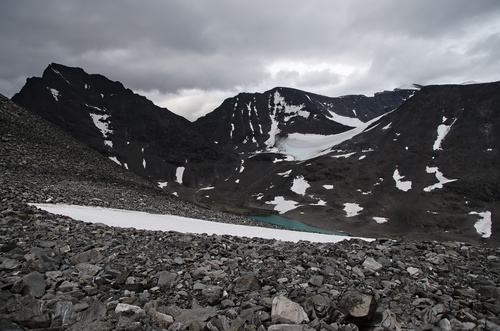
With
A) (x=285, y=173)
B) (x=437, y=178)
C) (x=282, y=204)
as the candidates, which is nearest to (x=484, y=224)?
(x=437, y=178)

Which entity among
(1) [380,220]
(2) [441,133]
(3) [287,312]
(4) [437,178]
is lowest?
(3) [287,312]

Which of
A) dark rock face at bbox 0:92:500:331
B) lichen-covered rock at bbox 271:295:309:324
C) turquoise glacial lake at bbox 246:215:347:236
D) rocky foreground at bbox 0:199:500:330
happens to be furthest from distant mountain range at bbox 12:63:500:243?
lichen-covered rock at bbox 271:295:309:324

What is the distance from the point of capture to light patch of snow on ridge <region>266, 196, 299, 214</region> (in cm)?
11942

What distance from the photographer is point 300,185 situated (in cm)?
14050

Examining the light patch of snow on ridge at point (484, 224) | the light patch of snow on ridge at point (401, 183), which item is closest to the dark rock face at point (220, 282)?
the light patch of snow on ridge at point (484, 224)

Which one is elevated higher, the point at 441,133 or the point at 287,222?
the point at 441,133

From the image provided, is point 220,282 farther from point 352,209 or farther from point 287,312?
point 352,209

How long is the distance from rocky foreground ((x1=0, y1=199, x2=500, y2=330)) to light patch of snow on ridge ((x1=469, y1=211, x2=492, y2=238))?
88.9 m

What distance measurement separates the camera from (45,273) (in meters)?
8.10

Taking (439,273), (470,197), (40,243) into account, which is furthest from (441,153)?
Result: (40,243)

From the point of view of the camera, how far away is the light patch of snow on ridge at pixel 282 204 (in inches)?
4702

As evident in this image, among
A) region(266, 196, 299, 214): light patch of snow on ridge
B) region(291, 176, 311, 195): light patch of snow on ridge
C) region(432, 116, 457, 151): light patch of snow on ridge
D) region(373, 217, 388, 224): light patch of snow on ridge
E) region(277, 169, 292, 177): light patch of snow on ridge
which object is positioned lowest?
region(373, 217, 388, 224): light patch of snow on ridge

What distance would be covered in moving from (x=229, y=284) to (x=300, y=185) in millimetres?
134496

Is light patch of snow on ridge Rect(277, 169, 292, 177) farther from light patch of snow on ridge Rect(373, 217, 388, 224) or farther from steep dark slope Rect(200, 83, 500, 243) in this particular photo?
light patch of snow on ridge Rect(373, 217, 388, 224)
